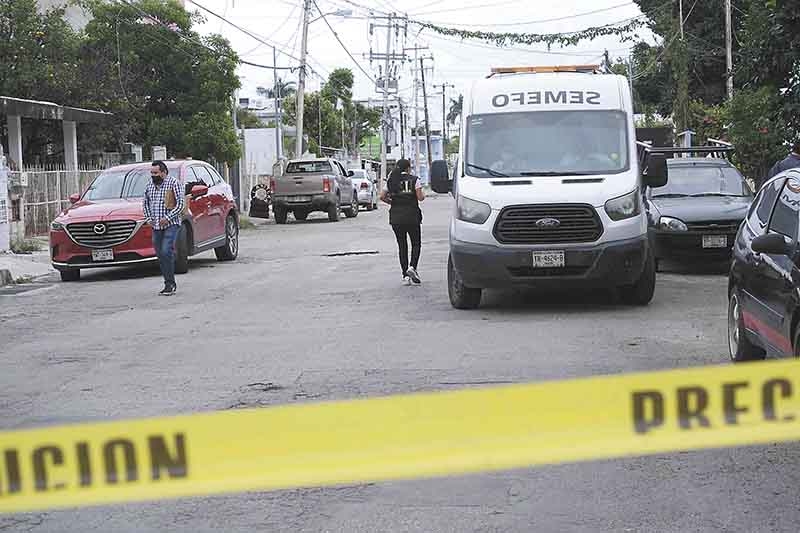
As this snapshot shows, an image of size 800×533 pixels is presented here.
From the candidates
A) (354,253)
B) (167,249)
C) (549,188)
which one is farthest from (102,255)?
(549,188)

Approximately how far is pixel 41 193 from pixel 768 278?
21644 millimetres

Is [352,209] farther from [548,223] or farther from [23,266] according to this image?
[548,223]

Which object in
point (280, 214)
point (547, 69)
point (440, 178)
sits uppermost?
point (547, 69)

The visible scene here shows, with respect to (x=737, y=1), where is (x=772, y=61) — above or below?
below

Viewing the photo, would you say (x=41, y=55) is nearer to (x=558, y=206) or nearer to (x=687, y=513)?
(x=558, y=206)

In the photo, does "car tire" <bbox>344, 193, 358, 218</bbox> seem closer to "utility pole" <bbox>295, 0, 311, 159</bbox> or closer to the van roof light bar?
"utility pole" <bbox>295, 0, 311, 159</bbox>

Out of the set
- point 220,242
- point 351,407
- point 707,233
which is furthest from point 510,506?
point 220,242

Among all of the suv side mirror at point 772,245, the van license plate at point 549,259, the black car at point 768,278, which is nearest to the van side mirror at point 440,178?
the van license plate at point 549,259

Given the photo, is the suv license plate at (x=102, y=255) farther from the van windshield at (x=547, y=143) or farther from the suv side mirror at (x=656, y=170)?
the suv side mirror at (x=656, y=170)

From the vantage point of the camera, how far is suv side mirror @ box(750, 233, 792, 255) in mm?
7375

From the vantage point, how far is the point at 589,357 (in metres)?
9.34

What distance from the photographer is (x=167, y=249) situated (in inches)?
601

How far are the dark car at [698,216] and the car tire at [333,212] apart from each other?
19.7 meters

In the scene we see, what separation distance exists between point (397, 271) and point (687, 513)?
12.3 metres
